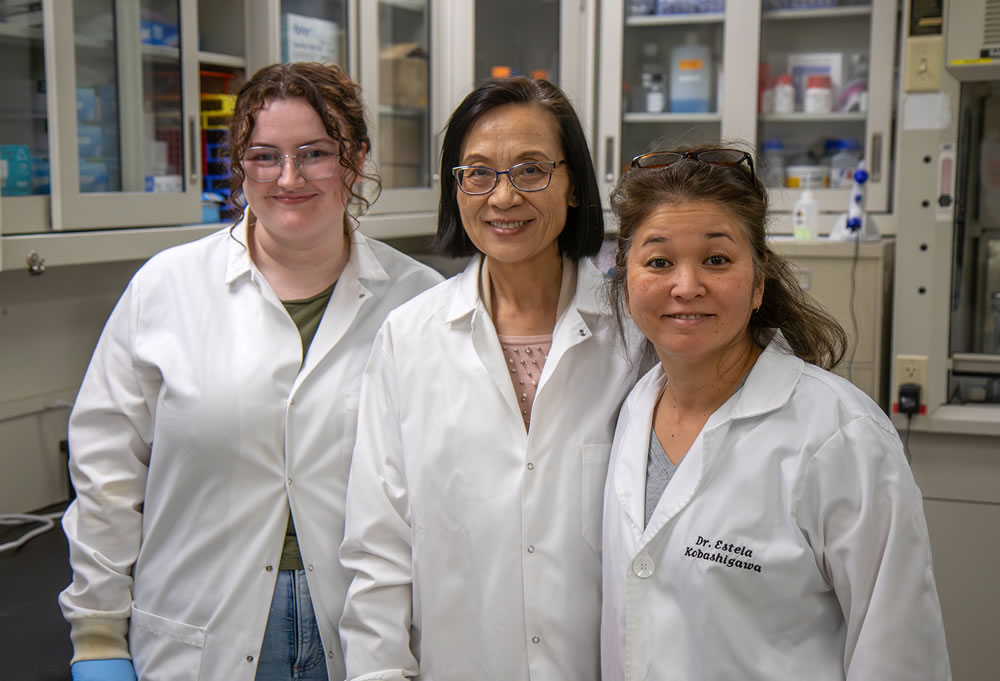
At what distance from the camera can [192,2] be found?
1997mm

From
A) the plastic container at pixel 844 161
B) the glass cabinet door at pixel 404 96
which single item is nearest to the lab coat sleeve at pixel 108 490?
the glass cabinet door at pixel 404 96

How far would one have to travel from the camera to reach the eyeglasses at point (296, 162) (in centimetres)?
142

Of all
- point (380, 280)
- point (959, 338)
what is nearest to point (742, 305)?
point (380, 280)

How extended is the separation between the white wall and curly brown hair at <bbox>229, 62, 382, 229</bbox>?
2.84 ft

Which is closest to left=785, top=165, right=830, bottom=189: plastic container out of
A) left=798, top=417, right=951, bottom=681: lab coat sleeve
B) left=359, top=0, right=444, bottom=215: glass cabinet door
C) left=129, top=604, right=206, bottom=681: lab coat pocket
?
left=359, top=0, right=444, bottom=215: glass cabinet door

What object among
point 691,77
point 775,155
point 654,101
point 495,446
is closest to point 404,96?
point 654,101

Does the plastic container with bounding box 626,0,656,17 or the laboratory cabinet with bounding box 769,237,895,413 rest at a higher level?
the plastic container with bounding box 626,0,656,17

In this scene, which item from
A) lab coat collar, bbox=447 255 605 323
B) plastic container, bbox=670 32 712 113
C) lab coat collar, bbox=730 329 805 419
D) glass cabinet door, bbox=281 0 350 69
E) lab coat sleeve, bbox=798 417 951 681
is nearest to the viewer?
lab coat sleeve, bbox=798 417 951 681

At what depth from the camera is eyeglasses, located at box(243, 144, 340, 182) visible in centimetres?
142

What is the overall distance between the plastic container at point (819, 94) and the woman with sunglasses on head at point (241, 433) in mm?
1937

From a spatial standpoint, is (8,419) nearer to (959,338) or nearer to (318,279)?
(318,279)

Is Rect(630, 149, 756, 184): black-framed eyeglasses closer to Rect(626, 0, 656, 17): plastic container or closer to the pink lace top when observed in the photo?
the pink lace top

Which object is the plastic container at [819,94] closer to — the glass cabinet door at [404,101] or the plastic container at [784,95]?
the plastic container at [784,95]

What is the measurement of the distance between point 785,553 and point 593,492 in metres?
0.30
